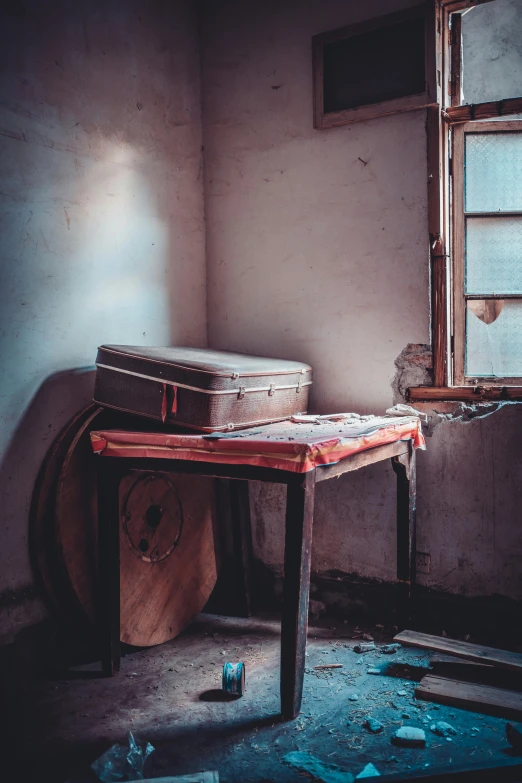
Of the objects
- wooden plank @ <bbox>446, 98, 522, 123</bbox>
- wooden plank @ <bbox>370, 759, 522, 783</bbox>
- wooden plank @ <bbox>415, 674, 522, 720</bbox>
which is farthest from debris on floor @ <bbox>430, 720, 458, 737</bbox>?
wooden plank @ <bbox>446, 98, 522, 123</bbox>

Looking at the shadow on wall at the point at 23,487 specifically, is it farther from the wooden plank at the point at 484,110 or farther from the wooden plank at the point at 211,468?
the wooden plank at the point at 484,110

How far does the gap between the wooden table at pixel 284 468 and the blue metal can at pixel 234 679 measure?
0.25 meters

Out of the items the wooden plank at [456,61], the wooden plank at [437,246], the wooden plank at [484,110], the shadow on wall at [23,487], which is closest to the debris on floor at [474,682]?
the wooden plank at [437,246]

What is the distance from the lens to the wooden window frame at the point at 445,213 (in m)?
3.00

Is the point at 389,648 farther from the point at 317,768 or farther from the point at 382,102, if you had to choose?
the point at 382,102

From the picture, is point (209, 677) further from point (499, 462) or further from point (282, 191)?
point (282, 191)

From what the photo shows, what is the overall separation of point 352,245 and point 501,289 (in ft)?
2.39

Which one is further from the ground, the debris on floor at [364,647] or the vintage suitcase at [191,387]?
the vintage suitcase at [191,387]

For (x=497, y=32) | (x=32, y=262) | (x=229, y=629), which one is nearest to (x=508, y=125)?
(x=497, y=32)

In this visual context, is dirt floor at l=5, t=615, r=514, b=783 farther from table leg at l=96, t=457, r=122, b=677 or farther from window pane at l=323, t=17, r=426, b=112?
window pane at l=323, t=17, r=426, b=112

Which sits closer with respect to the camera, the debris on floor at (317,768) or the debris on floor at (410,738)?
the debris on floor at (317,768)

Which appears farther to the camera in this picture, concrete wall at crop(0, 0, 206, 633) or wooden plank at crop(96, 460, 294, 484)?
concrete wall at crop(0, 0, 206, 633)

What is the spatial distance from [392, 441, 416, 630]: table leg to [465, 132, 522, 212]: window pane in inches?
47.3

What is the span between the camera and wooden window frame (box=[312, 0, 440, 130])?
9.80 feet
